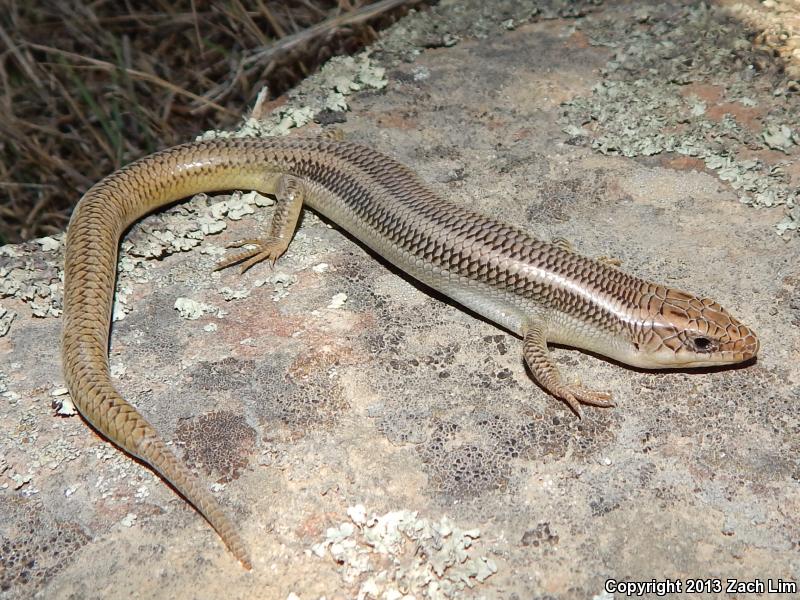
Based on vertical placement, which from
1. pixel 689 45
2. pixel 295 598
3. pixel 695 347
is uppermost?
pixel 689 45

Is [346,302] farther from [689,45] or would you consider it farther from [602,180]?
[689,45]

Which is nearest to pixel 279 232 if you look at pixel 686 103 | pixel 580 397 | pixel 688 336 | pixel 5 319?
pixel 5 319

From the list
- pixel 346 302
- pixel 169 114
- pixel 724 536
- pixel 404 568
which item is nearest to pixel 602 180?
pixel 346 302

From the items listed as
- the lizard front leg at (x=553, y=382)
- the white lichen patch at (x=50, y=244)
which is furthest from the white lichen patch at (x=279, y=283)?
the lizard front leg at (x=553, y=382)

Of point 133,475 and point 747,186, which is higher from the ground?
point 747,186

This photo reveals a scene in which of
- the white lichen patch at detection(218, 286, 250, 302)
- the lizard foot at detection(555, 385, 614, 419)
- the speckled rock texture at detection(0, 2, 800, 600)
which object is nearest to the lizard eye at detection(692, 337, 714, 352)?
the speckled rock texture at detection(0, 2, 800, 600)

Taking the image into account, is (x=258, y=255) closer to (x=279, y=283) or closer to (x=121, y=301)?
(x=279, y=283)

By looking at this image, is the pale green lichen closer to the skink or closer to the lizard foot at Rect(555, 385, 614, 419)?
the skink
